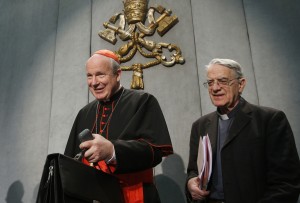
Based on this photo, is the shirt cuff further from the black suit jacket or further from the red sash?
the black suit jacket

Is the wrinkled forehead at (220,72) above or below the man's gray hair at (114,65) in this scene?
below

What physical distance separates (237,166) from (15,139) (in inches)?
118

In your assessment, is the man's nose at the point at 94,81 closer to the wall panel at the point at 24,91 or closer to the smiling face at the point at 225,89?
the smiling face at the point at 225,89

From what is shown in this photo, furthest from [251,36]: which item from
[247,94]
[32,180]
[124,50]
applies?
[32,180]

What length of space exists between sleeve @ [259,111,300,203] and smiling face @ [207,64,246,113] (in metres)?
0.33

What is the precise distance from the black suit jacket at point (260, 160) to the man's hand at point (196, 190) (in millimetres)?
155

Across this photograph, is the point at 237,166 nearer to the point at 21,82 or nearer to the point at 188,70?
the point at 188,70

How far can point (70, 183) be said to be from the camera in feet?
5.31

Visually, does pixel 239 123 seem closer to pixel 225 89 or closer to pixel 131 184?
pixel 225 89

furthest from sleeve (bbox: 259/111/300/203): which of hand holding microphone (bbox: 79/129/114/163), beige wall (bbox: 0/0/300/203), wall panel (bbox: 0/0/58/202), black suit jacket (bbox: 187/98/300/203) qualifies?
wall panel (bbox: 0/0/58/202)

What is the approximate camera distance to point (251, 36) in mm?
3727

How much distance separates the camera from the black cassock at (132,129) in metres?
1.92

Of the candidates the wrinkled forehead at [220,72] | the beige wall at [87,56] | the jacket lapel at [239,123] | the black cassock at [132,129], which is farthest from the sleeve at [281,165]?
the beige wall at [87,56]

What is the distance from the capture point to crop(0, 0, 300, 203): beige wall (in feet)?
11.6
